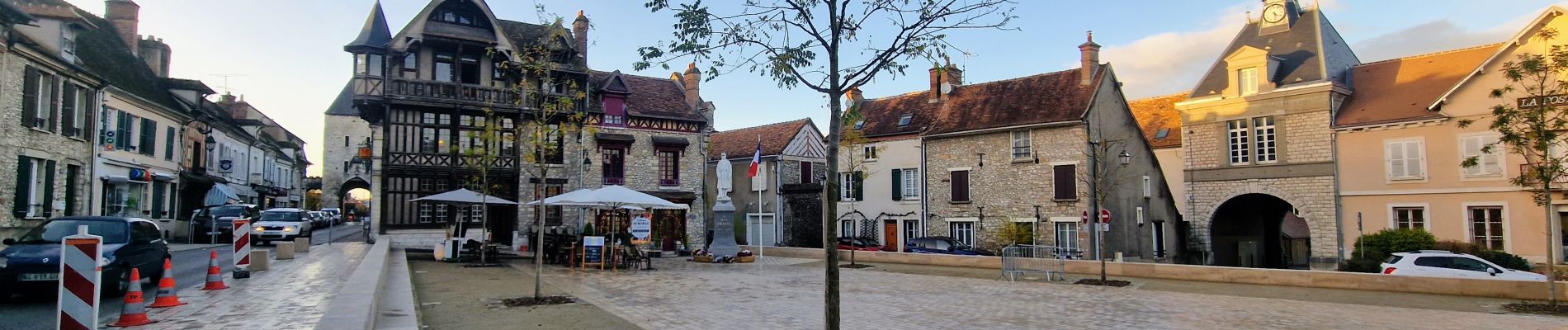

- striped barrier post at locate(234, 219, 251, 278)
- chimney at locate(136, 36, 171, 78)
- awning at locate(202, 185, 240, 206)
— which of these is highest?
chimney at locate(136, 36, 171, 78)

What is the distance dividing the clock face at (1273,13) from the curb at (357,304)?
2889cm

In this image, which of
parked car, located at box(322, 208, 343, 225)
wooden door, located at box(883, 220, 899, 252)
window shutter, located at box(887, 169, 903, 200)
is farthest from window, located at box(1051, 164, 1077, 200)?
parked car, located at box(322, 208, 343, 225)

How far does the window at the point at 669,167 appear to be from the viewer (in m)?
29.6

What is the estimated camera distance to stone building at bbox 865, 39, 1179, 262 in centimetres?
2750

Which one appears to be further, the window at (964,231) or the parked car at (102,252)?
the window at (964,231)

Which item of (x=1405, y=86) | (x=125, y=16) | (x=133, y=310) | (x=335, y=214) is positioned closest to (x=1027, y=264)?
(x=133, y=310)

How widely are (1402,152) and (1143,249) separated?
8151 mm

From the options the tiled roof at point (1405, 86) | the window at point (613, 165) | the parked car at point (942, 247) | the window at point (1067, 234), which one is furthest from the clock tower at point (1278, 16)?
the window at point (613, 165)

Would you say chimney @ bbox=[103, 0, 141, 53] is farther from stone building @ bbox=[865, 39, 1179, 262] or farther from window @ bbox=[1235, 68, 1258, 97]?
window @ bbox=[1235, 68, 1258, 97]

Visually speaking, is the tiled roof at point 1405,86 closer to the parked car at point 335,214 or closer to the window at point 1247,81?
the window at point 1247,81

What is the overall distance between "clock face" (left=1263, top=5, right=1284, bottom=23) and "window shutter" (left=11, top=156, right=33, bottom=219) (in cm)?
3546

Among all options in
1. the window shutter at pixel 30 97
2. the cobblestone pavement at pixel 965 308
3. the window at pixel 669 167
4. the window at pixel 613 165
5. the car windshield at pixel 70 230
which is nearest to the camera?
the cobblestone pavement at pixel 965 308

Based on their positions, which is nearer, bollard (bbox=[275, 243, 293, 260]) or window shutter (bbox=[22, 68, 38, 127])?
bollard (bbox=[275, 243, 293, 260])

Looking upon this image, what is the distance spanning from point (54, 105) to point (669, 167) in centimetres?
1655
